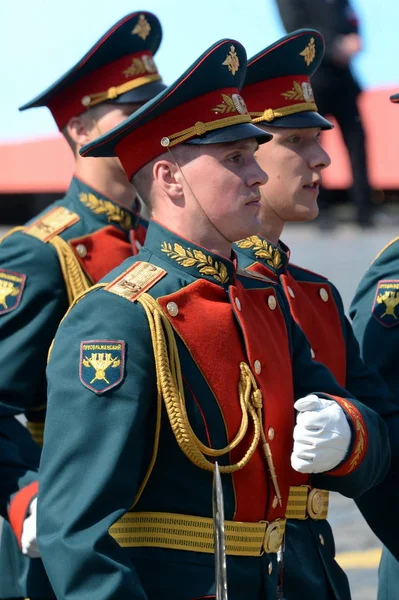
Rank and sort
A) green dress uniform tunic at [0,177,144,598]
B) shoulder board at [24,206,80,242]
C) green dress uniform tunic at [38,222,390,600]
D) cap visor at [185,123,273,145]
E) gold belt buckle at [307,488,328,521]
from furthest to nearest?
shoulder board at [24,206,80,242] → green dress uniform tunic at [0,177,144,598] → gold belt buckle at [307,488,328,521] → cap visor at [185,123,273,145] → green dress uniform tunic at [38,222,390,600]

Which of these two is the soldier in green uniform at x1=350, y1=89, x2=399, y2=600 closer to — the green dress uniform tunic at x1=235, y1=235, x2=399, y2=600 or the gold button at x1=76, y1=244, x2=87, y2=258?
the green dress uniform tunic at x1=235, y1=235, x2=399, y2=600

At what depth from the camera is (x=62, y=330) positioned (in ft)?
9.36

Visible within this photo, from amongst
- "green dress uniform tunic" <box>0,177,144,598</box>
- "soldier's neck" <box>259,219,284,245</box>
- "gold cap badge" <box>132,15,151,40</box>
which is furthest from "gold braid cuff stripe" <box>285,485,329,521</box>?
"gold cap badge" <box>132,15,151,40</box>

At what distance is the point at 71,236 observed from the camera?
13.9 feet

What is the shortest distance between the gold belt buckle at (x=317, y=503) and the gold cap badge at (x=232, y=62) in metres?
1.01

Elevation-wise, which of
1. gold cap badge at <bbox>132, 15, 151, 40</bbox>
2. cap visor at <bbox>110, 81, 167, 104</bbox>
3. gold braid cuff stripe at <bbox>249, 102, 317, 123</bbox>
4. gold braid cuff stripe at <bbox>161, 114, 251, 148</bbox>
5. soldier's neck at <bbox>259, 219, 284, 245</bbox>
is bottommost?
soldier's neck at <bbox>259, 219, 284, 245</bbox>

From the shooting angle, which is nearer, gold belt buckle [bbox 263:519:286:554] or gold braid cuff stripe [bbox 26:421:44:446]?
gold belt buckle [bbox 263:519:286:554]

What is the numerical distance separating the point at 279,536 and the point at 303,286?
3.00 ft

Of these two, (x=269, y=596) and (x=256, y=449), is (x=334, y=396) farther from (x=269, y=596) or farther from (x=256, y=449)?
(x=269, y=596)

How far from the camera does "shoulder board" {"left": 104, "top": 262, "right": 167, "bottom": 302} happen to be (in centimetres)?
287

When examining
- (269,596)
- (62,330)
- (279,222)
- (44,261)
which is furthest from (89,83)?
(269,596)

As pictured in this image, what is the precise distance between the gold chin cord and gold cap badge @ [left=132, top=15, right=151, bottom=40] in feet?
6.39

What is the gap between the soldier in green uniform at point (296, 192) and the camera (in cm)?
354

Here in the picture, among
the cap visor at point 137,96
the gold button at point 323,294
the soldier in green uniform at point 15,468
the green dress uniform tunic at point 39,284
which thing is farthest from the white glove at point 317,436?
the cap visor at point 137,96
